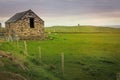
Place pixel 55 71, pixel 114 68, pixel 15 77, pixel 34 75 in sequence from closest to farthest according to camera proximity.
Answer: pixel 15 77, pixel 34 75, pixel 55 71, pixel 114 68

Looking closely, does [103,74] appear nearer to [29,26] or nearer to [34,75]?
[34,75]

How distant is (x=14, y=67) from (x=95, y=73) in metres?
7.95

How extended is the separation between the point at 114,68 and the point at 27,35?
30885mm

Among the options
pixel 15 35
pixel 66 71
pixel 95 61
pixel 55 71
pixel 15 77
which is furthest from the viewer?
pixel 15 35

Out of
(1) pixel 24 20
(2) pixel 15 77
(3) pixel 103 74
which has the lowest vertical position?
(3) pixel 103 74

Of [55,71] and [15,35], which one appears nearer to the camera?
[55,71]

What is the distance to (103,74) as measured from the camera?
2311 centimetres

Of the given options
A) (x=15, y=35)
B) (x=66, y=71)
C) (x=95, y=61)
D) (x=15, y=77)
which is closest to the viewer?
(x=15, y=77)

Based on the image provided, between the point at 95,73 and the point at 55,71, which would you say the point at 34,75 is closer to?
the point at 55,71

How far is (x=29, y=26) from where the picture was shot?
181 feet

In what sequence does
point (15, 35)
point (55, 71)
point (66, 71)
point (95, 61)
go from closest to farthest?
point (55, 71) → point (66, 71) → point (95, 61) → point (15, 35)

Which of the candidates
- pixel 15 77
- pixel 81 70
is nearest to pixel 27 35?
pixel 81 70

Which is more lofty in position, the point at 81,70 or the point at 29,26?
the point at 29,26

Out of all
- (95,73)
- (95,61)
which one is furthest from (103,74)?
(95,61)
